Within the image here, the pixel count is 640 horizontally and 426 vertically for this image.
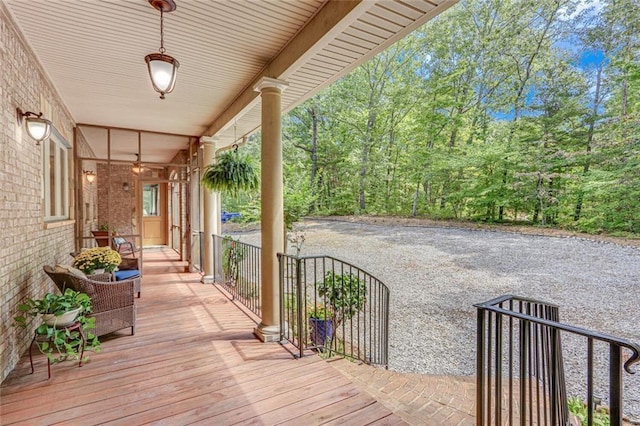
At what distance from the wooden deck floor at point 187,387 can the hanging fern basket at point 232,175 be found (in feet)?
6.21

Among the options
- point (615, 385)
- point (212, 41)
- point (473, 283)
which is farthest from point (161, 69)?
point (473, 283)

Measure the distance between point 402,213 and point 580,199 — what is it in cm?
709

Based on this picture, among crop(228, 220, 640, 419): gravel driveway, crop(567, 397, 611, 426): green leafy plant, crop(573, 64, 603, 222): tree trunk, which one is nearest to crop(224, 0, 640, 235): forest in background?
crop(573, 64, 603, 222): tree trunk

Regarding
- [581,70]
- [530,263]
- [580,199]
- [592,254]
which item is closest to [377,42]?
[530,263]

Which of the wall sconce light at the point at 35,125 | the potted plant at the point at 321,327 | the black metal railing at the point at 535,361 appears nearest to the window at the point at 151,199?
the wall sconce light at the point at 35,125

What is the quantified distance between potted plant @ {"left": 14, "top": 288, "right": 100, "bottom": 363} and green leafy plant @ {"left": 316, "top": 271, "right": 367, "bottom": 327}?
247cm

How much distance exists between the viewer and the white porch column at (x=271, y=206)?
3.15 meters

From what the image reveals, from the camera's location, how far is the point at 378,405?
2102 mm

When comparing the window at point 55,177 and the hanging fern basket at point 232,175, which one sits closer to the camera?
the window at point 55,177

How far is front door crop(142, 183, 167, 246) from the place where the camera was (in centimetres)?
1013

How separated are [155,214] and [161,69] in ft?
30.7

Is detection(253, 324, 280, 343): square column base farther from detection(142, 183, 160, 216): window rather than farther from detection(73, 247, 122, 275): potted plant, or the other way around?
detection(142, 183, 160, 216): window

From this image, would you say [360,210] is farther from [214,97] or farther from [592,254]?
[214,97]

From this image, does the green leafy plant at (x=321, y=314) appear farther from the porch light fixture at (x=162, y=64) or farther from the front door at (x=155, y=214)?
the front door at (x=155, y=214)
